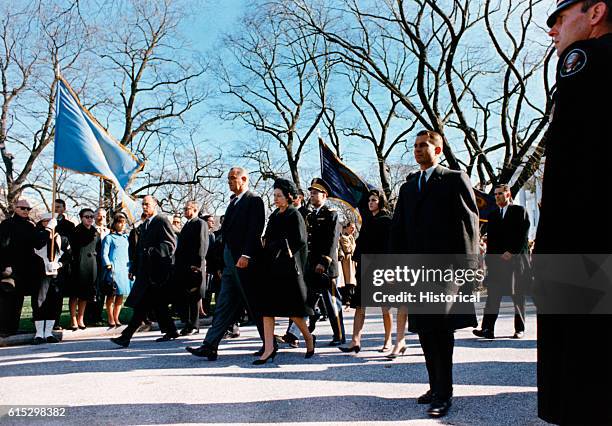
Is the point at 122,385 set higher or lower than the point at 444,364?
lower

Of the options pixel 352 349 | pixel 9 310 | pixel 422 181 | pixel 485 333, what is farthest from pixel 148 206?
pixel 485 333

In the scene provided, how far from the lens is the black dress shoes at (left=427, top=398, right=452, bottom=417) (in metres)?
3.77

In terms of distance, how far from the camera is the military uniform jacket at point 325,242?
7270 mm

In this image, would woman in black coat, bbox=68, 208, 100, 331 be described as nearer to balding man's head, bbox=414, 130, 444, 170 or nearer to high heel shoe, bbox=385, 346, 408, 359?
high heel shoe, bbox=385, 346, 408, 359

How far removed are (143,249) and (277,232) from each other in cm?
265

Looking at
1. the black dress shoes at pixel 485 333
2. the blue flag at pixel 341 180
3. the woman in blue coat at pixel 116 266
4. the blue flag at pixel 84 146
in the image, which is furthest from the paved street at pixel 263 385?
the blue flag at pixel 341 180

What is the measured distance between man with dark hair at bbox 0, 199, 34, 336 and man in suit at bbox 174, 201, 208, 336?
2.27m

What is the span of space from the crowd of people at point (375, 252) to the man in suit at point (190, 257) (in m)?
0.02

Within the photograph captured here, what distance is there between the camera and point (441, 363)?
398cm

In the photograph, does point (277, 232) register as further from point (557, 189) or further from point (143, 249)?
point (557, 189)

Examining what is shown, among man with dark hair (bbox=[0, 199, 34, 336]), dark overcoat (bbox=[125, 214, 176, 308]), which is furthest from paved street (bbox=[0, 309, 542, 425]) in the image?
man with dark hair (bbox=[0, 199, 34, 336])

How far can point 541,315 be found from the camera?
1.92 metres

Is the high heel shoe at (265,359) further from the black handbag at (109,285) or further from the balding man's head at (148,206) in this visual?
the black handbag at (109,285)

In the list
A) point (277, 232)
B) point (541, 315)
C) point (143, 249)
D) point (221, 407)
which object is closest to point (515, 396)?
point (221, 407)
